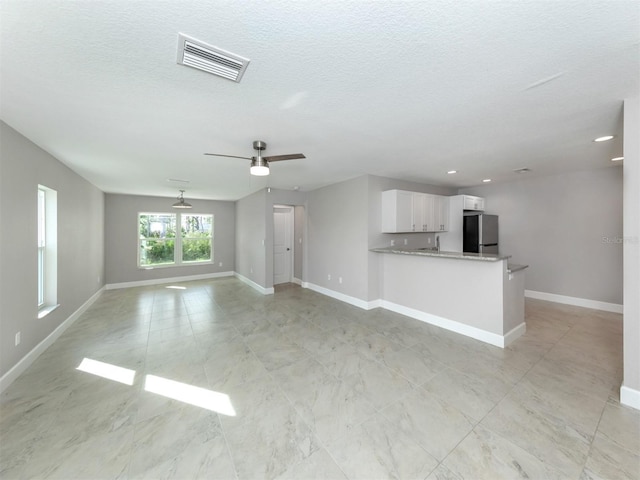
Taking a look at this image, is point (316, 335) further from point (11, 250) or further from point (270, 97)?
point (11, 250)

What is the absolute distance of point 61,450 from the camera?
64.0 inches

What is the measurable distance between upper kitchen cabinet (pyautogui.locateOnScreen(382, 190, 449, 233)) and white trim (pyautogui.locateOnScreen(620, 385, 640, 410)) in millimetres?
3152

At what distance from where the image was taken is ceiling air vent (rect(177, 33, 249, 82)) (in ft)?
4.43

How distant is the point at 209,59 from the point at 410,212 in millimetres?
4173

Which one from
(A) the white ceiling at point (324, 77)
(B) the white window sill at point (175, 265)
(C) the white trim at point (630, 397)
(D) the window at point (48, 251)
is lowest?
(C) the white trim at point (630, 397)

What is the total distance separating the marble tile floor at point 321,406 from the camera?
1.53m

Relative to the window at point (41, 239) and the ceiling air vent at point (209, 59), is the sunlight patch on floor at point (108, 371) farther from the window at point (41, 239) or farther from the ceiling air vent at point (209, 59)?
the ceiling air vent at point (209, 59)

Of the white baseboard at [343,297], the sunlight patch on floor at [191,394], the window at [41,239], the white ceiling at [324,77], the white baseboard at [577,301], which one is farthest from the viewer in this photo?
the white baseboard at [343,297]

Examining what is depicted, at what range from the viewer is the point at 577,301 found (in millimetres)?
4633

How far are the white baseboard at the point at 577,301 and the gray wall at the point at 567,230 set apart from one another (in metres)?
0.06

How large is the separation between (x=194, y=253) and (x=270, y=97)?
6775 mm

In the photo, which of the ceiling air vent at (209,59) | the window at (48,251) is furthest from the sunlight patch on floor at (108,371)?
the ceiling air vent at (209,59)

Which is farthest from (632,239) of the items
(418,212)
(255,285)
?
(255,285)

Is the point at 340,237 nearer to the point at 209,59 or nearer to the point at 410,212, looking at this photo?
the point at 410,212
